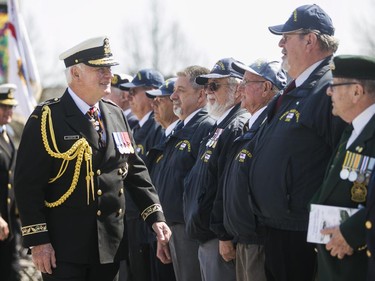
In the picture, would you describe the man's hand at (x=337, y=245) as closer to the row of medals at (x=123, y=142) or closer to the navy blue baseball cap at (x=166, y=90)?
the row of medals at (x=123, y=142)

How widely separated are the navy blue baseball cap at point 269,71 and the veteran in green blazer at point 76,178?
123 centimetres

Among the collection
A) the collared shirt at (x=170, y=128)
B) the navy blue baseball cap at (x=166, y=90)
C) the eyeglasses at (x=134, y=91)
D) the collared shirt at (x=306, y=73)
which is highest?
the collared shirt at (x=306, y=73)

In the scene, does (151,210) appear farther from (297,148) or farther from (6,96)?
(6,96)

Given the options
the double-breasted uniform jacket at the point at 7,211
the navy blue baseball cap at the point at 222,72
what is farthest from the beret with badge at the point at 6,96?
the navy blue baseball cap at the point at 222,72

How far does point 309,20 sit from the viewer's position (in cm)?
564

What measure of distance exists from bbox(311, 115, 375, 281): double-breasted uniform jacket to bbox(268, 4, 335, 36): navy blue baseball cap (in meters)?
1.26

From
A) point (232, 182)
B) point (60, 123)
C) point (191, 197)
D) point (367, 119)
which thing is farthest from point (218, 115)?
point (367, 119)

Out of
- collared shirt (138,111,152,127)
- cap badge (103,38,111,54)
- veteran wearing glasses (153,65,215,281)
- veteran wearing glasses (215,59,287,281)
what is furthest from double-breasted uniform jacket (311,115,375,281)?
collared shirt (138,111,152,127)

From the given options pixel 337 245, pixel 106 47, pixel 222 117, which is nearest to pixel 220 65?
pixel 222 117

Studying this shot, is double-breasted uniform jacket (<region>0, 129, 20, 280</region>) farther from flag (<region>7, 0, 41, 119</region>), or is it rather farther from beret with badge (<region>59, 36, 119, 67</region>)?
beret with badge (<region>59, 36, 119, 67</region>)

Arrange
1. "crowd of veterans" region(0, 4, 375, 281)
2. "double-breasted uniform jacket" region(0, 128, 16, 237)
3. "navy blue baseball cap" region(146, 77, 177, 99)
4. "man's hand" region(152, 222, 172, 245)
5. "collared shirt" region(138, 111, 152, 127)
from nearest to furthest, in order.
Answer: "crowd of veterans" region(0, 4, 375, 281) → "man's hand" region(152, 222, 172, 245) → "navy blue baseball cap" region(146, 77, 177, 99) → "double-breasted uniform jacket" region(0, 128, 16, 237) → "collared shirt" region(138, 111, 152, 127)

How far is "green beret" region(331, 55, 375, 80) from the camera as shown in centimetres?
469

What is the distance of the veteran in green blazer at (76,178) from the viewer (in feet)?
18.2

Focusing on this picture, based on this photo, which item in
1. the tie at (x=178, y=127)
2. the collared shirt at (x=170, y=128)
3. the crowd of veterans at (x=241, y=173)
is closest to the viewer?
the crowd of veterans at (x=241, y=173)
